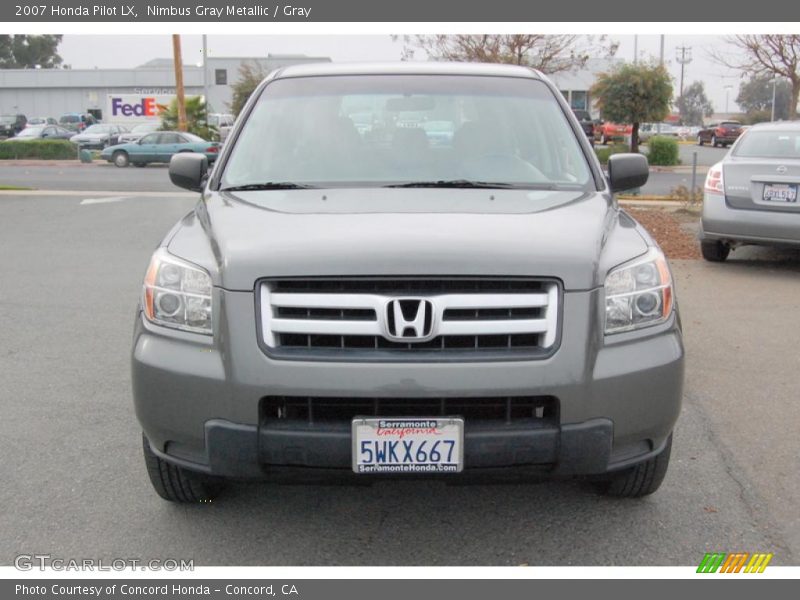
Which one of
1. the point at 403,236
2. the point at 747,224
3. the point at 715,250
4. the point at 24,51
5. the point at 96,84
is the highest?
the point at 24,51

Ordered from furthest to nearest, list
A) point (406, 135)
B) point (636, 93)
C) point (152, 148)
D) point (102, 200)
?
point (152, 148) → point (636, 93) → point (102, 200) → point (406, 135)

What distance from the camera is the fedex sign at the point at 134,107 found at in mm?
49406

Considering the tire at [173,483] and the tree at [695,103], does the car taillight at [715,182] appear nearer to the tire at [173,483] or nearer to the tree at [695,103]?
the tire at [173,483]

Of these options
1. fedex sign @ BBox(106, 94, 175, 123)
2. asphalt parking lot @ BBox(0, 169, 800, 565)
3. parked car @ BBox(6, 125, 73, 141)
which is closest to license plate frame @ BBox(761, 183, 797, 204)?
asphalt parking lot @ BBox(0, 169, 800, 565)

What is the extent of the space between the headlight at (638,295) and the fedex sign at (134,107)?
4885cm

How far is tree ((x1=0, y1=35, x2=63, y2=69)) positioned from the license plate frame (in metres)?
103

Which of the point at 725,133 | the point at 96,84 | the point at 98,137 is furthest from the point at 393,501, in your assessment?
the point at 96,84

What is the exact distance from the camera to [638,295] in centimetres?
330

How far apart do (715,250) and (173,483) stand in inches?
297

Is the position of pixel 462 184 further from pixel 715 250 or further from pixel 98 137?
pixel 98 137

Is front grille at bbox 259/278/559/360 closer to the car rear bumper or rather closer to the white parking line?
the car rear bumper

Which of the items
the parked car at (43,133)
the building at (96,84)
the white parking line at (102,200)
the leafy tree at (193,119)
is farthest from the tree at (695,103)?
the white parking line at (102,200)

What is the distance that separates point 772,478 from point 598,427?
1430 millimetres

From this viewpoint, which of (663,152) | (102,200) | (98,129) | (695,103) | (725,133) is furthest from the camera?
(695,103)
